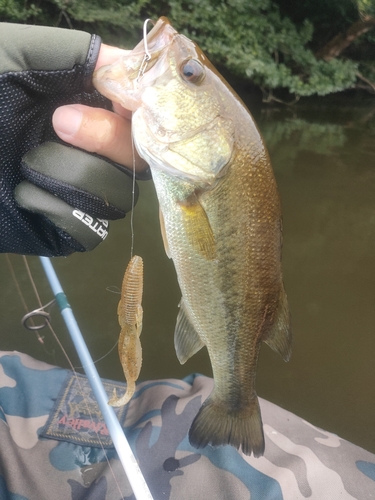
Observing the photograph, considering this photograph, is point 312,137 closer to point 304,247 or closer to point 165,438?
point 304,247

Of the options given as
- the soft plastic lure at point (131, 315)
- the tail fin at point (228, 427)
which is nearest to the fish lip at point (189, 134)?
the soft plastic lure at point (131, 315)

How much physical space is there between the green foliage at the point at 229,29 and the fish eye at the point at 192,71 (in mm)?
7259

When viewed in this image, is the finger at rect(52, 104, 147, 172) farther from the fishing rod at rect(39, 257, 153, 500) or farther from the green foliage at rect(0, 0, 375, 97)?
the green foliage at rect(0, 0, 375, 97)

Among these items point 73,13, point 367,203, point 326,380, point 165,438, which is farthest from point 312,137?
point 165,438

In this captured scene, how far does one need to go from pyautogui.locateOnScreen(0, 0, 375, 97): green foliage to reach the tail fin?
756 cm

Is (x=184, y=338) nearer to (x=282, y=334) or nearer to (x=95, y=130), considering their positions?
(x=282, y=334)

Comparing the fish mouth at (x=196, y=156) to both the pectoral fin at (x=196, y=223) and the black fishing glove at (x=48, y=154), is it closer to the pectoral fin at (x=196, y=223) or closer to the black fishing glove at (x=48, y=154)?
the pectoral fin at (x=196, y=223)

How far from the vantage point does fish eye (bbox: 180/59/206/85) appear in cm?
94

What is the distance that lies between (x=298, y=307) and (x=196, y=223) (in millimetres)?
2356

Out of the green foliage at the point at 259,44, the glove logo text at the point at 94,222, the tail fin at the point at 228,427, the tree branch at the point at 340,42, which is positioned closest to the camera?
the glove logo text at the point at 94,222

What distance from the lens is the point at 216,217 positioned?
99 centimetres

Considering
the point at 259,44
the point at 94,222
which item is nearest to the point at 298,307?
the point at 94,222

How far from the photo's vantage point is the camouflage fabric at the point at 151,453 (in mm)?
1376

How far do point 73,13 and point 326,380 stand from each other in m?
7.44
